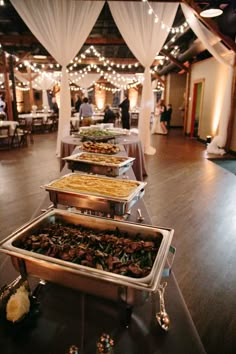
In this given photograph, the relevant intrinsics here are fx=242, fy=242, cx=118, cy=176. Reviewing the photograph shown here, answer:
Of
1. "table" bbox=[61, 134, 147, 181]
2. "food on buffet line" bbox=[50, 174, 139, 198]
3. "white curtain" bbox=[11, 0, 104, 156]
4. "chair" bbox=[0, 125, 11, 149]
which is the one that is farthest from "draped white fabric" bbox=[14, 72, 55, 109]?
"food on buffet line" bbox=[50, 174, 139, 198]

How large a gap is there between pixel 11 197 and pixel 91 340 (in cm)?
287

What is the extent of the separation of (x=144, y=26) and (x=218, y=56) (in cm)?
181

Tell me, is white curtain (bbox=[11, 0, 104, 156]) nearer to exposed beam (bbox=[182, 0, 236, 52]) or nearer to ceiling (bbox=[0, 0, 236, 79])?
ceiling (bbox=[0, 0, 236, 79])

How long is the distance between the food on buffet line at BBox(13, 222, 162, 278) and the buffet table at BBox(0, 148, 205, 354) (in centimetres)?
12

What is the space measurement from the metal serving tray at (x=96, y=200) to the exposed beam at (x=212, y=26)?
4.30m

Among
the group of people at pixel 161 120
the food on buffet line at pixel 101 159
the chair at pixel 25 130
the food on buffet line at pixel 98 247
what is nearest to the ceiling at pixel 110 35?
the group of people at pixel 161 120

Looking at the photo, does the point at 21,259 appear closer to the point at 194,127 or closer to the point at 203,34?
the point at 203,34

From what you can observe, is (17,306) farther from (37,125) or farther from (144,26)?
(37,125)

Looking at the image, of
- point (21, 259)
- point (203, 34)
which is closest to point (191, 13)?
point (203, 34)

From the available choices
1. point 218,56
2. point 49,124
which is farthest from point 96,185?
point 49,124

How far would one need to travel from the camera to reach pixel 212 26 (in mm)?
4656

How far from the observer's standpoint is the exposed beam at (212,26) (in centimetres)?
424

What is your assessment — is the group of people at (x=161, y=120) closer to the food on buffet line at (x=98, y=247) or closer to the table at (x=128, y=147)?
the table at (x=128, y=147)

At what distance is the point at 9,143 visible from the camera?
6.70 m
